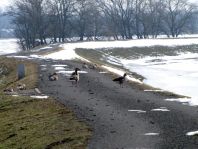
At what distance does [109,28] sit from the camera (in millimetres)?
119625

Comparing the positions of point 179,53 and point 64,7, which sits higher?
point 64,7

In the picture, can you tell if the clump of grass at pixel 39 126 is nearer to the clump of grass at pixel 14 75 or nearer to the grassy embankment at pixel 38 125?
the grassy embankment at pixel 38 125

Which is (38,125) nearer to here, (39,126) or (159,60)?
(39,126)

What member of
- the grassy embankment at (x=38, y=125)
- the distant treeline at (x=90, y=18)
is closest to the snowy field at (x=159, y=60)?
the grassy embankment at (x=38, y=125)

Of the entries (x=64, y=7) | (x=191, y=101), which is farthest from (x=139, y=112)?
(x=64, y=7)

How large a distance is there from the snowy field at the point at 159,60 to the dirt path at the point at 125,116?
12584 millimetres

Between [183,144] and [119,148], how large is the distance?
1.74 meters

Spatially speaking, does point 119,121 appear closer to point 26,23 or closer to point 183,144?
point 183,144

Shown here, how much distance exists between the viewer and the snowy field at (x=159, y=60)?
44.2m

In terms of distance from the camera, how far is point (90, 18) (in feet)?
370

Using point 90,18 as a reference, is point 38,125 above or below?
below

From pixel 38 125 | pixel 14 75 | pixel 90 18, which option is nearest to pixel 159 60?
pixel 14 75

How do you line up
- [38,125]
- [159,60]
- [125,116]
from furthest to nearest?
1. [159,60]
2. [125,116]
3. [38,125]

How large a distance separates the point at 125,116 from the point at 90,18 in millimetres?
96646
